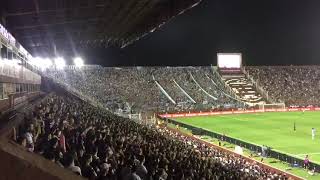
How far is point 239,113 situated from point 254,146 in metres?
32.2

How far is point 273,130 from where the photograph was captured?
1727 inches

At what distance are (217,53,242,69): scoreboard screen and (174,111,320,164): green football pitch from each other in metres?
27.1

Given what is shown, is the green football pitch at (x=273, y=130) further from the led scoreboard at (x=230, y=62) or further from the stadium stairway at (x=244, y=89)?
the led scoreboard at (x=230, y=62)

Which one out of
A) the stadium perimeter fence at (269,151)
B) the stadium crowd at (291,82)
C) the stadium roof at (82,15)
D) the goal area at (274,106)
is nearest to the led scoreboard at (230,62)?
the stadium crowd at (291,82)

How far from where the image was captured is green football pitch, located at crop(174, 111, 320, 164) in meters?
33.2

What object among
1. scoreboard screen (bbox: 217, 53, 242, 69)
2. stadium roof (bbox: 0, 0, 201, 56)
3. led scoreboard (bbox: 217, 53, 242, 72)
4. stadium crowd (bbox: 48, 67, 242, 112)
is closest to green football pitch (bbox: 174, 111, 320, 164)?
stadium crowd (bbox: 48, 67, 242, 112)

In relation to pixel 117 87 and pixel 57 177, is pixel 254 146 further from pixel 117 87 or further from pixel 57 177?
pixel 117 87

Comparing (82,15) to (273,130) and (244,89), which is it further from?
(244,89)

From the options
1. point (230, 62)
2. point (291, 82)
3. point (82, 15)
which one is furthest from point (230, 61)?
point (82, 15)

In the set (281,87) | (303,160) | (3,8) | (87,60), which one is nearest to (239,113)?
(281,87)

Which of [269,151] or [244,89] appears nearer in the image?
[269,151]

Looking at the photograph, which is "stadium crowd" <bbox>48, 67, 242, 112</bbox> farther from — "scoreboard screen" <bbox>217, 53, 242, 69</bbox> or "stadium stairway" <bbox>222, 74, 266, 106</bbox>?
"scoreboard screen" <bbox>217, 53, 242, 69</bbox>

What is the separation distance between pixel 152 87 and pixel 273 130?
34589 millimetres

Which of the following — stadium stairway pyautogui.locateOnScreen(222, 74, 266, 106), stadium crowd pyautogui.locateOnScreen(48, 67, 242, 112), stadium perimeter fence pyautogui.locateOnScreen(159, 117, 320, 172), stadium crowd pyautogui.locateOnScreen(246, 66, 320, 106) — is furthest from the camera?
stadium crowd pyautogui.locateOnScreen(246, 66, 320, 106)
